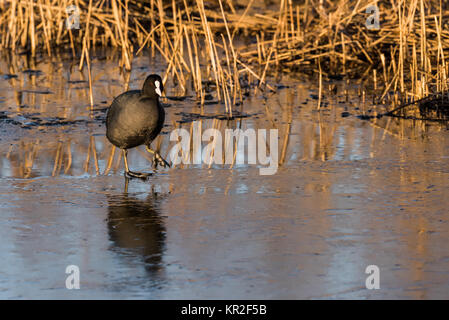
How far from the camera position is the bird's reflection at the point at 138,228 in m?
5.11

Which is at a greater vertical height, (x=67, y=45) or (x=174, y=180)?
(x=67, y=45)

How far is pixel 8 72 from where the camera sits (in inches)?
468

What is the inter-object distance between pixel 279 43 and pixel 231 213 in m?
6.73

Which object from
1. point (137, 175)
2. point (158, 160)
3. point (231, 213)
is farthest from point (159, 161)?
point (231, 213)

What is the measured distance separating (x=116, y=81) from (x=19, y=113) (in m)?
2.20

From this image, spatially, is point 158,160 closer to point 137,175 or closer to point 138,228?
point 137,175

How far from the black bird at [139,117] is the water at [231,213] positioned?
11.5 inches

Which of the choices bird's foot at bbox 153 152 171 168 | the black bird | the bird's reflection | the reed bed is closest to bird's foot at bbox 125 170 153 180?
the black bird

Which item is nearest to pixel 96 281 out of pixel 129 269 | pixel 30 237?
pixel 129 269

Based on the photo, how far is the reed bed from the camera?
31.4 feet

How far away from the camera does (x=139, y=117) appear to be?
22.7 feet

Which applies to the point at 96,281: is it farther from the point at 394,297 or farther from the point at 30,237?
the point at 394,297

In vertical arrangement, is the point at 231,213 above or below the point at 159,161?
below

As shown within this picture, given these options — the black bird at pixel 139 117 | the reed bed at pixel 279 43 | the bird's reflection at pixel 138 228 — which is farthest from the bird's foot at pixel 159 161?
the reed bed at pixel 279 43
